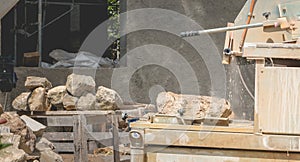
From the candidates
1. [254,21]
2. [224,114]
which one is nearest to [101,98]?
[254,21]

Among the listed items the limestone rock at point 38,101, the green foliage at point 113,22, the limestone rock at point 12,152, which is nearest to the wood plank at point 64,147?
the limestone rock at point 38,101

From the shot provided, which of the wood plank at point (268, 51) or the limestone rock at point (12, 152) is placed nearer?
the wood plank at point (268, 51)

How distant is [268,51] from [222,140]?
0.60 metres

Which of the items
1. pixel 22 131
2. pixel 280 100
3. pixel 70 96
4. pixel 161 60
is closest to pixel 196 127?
pixel 280 100

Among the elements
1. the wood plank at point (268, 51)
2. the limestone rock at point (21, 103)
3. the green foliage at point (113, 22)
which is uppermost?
the green foliage at point (113, 22)

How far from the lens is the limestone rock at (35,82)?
923 centimetres

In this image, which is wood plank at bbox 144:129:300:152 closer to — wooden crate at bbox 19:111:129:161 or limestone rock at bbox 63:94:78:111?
wooden crate at bbox 19:111:129:161

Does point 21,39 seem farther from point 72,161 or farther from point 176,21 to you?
point 72,161

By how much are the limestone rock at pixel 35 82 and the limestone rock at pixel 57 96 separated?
0.46 feet

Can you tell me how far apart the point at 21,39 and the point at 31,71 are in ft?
11.4

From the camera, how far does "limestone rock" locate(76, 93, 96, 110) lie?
930 cm

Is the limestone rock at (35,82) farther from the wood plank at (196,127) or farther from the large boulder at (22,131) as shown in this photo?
the wood plank at (196,127)

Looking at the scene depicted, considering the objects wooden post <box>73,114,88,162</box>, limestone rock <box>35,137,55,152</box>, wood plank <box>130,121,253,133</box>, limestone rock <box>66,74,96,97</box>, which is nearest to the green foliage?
limestone rock <box>66,74,96,97</box>

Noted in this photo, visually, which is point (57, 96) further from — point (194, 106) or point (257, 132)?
point (257, 132)
